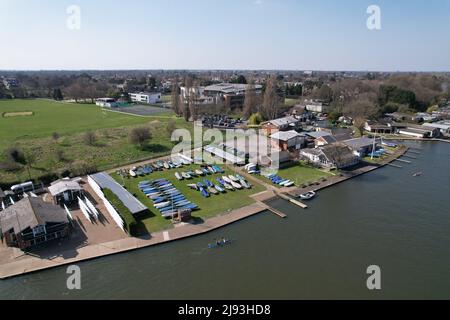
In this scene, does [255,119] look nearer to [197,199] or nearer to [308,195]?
[308,195]

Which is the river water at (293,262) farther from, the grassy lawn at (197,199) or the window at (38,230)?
the window at (38,230)

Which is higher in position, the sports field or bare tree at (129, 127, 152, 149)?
the sports field

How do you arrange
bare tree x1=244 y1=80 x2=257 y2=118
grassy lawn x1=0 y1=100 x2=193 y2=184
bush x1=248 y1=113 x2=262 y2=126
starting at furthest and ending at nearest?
bare tree x1=244 y1=80 x2=257 y2=118 < bush x1=248 y1=113 x2=262 y2=126 < grassy lawn x1=0 y1=100 x2=193 y2=184

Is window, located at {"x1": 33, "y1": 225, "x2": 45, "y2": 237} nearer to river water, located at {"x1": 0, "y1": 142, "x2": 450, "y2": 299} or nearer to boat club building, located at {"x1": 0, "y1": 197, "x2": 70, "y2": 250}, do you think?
boat club building, located at {"x1": 0, "y1": 197, "x2": 70, "y2": 250}

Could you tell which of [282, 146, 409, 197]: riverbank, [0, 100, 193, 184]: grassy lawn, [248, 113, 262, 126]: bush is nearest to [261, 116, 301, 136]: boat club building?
[248, 113, 262, 126]: bush

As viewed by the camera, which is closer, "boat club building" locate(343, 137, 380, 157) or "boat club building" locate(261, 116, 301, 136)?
"boat club building" locate(343, 137, 380, 157)

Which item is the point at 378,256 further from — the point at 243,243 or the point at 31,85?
the point at 31,85

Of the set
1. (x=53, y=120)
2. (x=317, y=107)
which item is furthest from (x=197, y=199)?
(x=317, y=107)
